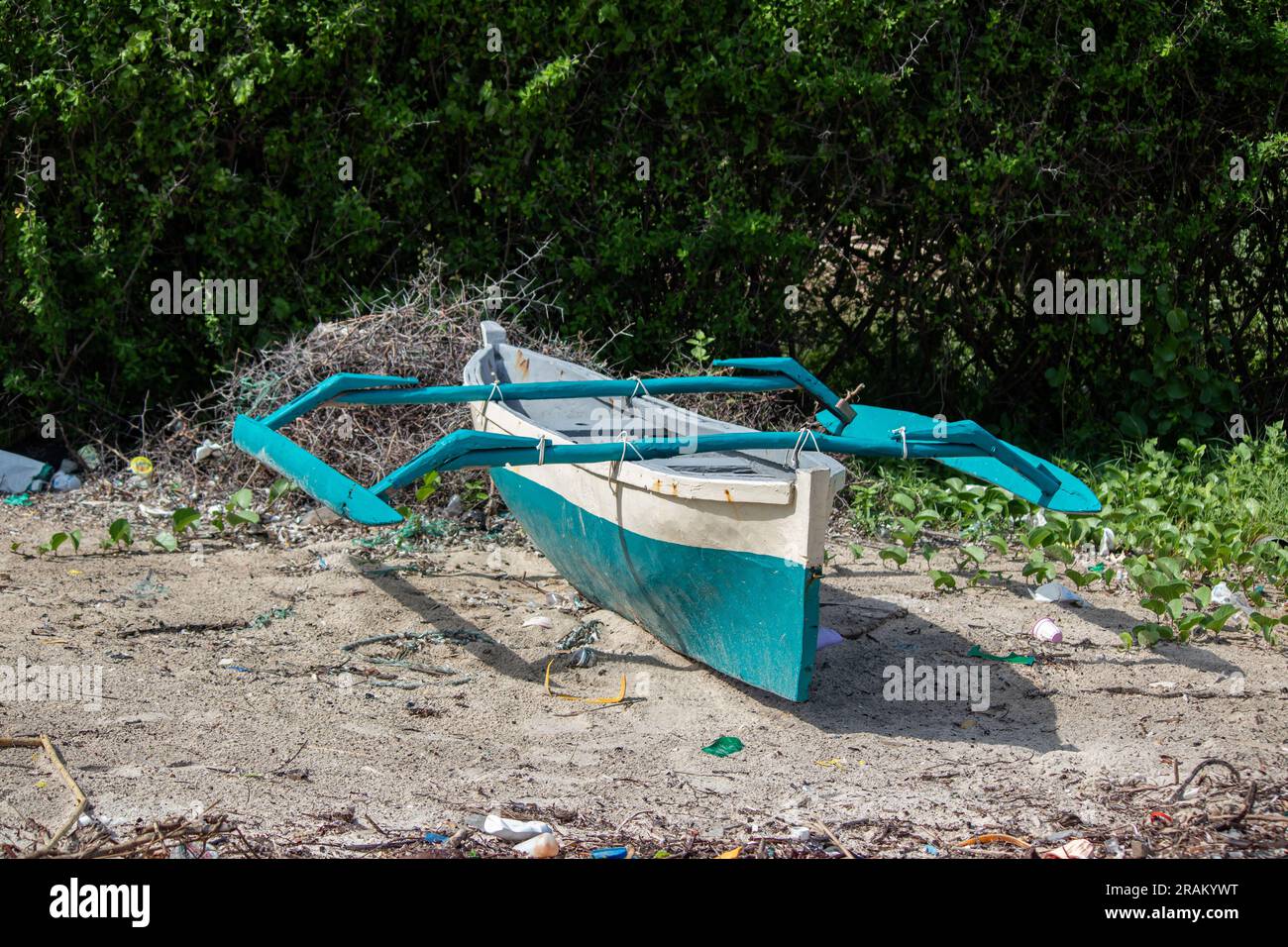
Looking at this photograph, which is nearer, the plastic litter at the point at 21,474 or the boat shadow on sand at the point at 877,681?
the boat shadow on sand at the point at 877,681

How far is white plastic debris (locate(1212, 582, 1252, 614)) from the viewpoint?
5.71 m

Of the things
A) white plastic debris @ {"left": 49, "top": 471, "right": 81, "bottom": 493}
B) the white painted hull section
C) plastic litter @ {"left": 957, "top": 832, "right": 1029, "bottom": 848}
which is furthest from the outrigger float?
white plastic debris @ {"left": 49, "top": 471, "right": 81, "bottom": 493}

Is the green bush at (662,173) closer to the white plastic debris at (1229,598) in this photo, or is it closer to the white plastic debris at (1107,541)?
the white plastic debris at (1107,541)

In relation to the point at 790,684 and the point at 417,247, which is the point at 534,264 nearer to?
the point at 417,247

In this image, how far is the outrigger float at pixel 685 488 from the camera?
13.9 ft

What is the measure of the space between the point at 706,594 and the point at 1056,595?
6.77ft

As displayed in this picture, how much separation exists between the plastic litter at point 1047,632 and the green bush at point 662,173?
8.99 ft

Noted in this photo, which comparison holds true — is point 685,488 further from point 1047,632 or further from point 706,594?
point 1047,632

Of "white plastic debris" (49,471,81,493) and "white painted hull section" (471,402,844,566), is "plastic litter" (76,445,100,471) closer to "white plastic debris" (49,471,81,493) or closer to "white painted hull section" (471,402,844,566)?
"white plastic debris" (49,471,81,493)

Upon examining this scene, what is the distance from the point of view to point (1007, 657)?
205 inches

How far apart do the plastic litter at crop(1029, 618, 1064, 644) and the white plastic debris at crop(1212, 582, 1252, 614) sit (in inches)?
34.2

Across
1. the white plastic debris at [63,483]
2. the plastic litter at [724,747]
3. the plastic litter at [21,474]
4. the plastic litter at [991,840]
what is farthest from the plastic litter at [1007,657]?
the plastic litter at [21,474]

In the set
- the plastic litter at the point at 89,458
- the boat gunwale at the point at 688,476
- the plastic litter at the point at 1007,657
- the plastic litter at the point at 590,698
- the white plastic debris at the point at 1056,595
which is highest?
the boat gunwale at the point at 688,476

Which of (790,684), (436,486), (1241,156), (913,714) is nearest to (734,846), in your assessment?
(790,684)
